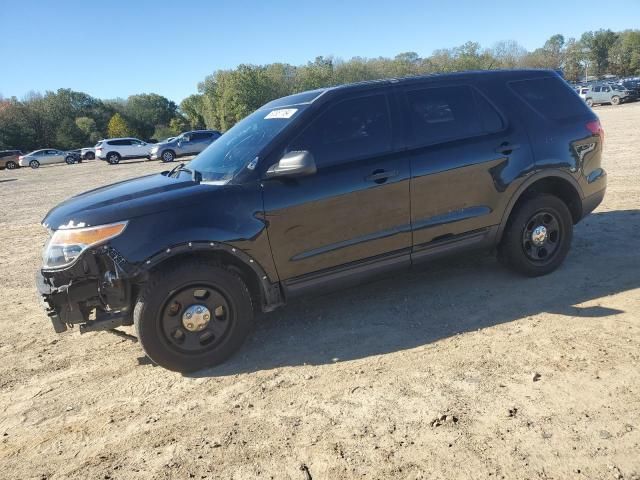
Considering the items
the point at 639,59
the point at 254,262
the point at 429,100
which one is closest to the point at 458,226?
Result: the point at 429,100

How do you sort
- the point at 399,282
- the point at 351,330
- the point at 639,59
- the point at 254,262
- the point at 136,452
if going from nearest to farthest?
the point at 136,452
the point at 254,262
the point at 351,330
the point at 399,282
the point at 639,59

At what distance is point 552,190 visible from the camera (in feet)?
16.4

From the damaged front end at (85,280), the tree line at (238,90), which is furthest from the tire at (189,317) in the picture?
the tree line at (238,90)

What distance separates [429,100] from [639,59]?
116748 millimetres

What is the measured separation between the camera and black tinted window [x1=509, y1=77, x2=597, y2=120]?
4.84 meters

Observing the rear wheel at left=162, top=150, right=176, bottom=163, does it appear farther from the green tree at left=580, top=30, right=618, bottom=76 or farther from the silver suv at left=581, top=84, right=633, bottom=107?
the green tree at left=580, top=30, right=618, bottom=76

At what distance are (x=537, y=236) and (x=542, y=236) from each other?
0.20 ft

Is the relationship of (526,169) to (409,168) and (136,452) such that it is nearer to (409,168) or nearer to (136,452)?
(409,168)

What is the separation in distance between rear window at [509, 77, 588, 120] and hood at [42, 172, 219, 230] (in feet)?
10.4

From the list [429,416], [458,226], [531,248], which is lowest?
[429,416]

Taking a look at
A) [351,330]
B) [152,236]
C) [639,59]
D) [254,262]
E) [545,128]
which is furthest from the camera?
[639,59]

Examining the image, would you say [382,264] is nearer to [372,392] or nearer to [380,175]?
[380,175]

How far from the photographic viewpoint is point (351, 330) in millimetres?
4129

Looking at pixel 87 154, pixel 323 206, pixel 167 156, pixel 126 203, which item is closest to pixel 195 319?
pixel 126 203
